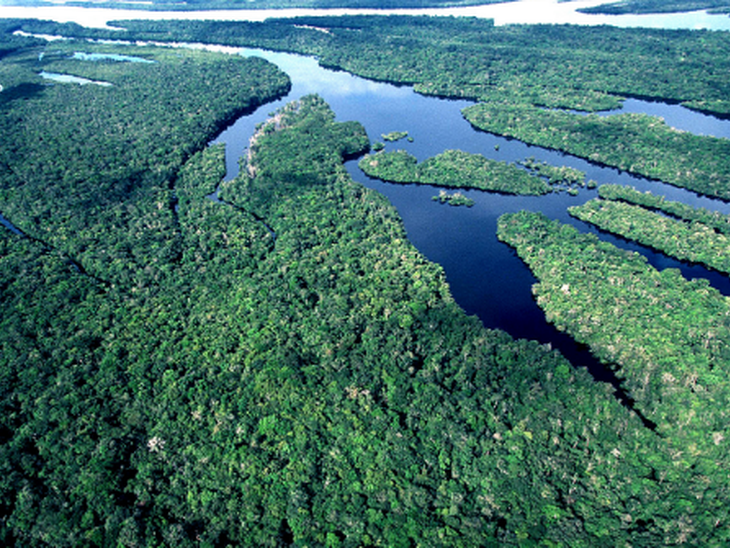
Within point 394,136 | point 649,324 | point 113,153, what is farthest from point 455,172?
point 113,153

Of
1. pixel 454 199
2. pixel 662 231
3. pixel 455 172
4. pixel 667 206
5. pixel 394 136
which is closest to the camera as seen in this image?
pixel 662 231

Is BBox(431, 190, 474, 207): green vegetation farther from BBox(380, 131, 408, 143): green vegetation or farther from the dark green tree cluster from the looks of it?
the dark green tree cluster

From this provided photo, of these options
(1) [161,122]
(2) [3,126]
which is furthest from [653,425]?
(2) [3,126]

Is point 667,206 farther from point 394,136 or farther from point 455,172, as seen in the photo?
point 394,136

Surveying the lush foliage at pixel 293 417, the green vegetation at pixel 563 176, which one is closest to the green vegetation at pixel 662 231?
the green vegetation at pixel 563 176

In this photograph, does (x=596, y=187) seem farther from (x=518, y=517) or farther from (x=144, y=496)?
(x=144, y=496)

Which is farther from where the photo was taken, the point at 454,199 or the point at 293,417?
the point at 454,199

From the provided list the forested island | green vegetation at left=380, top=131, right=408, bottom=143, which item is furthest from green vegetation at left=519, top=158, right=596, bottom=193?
green vegetation at left=380, top=131, right=408, bottom=143
